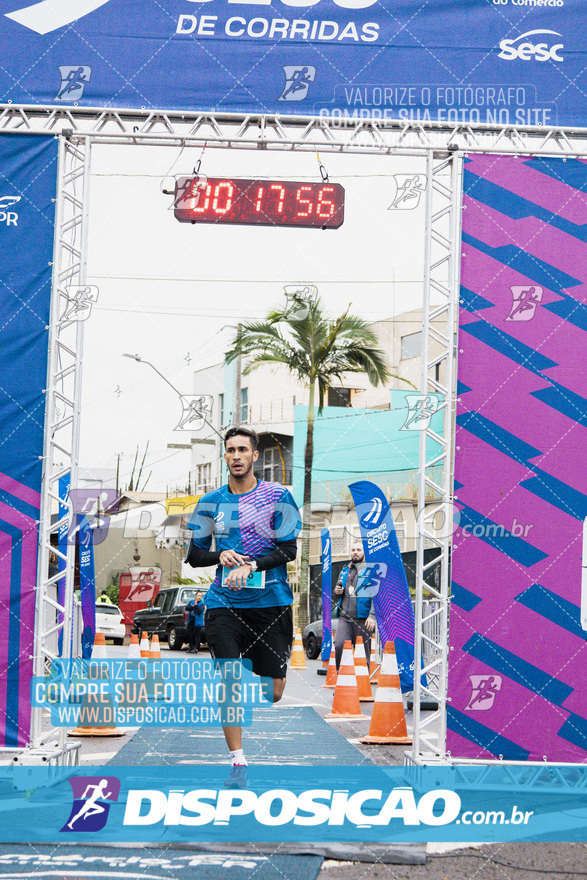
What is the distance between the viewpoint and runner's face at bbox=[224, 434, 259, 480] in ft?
19.4

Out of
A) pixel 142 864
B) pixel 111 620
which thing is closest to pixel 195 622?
pixel 111 620

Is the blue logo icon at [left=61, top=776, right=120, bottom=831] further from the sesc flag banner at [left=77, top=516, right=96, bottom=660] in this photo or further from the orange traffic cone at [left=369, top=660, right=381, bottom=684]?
the orange traffic cone at [left=369, top=660, right=381, bottom=684]

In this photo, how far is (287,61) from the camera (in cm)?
677

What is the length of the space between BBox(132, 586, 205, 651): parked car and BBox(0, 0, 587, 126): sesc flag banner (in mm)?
Result: 14496

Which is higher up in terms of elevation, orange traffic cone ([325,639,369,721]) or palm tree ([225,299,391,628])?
palm tree ([225,299,391,628])

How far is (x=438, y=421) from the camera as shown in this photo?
23.8 ft

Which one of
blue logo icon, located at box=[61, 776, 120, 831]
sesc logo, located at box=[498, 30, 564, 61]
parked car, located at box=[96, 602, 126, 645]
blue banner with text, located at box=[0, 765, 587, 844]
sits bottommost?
parked car, located at box=[96, 602, 126, 645]

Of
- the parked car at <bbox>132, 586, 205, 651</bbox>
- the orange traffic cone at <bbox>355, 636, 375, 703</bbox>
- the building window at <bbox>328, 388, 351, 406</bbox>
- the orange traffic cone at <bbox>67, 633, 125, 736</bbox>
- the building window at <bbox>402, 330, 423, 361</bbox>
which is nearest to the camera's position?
the orange traffic cone at <bbox>67, 633, 125, 736</bbox>

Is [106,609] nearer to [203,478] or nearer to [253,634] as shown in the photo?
[203,478]

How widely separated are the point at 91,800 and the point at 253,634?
Answer: 1.36 m

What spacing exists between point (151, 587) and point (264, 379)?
10664 millimetres

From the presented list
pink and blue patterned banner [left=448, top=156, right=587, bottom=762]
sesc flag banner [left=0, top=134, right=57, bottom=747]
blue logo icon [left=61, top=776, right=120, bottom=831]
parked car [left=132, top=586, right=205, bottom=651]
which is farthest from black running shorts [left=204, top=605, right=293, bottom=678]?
parked car [left=132, top=586, right=205, bottom=651]

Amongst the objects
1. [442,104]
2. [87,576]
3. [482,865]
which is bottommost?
[482,865]

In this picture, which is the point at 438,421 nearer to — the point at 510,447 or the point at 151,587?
the point at 510,447
